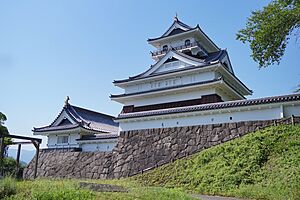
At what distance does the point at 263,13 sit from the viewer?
858 centimetres

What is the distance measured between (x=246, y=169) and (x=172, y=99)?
10.9 meters

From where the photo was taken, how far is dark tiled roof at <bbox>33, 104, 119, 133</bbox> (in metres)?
21.4

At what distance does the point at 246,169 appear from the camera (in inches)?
393

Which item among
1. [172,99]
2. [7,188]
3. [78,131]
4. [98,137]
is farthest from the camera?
[78,131]

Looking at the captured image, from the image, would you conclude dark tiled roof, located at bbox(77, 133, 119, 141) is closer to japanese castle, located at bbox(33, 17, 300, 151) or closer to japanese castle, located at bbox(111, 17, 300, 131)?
japanese castle, located at bbox(33, 17, 300, 151)

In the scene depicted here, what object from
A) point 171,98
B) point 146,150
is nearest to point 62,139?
point 146,150

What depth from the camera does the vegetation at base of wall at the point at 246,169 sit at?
834 cm

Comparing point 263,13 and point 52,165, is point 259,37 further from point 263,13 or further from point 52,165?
point 52,165

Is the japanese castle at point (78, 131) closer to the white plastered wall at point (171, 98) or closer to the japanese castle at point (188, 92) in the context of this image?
the japanese castle at point (188, 92)

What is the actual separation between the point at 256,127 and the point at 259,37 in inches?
230

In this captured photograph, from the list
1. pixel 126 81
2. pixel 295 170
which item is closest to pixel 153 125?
pixel 126 81

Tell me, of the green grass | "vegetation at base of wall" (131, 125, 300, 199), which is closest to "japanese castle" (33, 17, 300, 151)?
"vegetation at base of wall" (131, 125, 300, 199)

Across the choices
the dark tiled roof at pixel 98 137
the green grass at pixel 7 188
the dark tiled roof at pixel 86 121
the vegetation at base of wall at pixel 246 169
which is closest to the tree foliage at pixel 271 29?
the vegetation at base of wall at pixel 246 169

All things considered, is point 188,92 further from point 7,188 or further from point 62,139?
point 7,188
